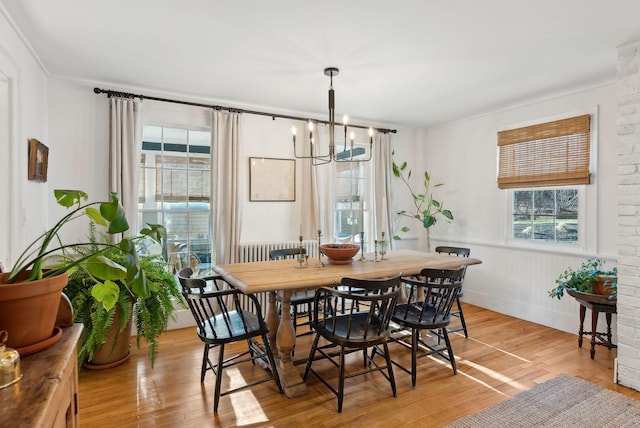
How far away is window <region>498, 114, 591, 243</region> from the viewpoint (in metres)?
3.75

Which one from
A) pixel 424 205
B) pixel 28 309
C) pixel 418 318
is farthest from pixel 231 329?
pixel 424 205

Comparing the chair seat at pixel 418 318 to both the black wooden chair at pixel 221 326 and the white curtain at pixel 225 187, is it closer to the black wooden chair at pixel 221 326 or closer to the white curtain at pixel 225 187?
the black wooden chair at pixel 221 326

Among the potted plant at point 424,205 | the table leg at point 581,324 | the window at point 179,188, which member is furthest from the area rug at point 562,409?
the window at point 179,188

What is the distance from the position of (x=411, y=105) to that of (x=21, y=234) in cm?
398

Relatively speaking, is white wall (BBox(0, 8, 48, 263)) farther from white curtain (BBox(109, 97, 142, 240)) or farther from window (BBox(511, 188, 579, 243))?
window (BBox(511, 188, 579, 243))

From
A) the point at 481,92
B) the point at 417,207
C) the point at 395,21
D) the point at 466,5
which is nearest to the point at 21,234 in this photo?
the point at 395,21

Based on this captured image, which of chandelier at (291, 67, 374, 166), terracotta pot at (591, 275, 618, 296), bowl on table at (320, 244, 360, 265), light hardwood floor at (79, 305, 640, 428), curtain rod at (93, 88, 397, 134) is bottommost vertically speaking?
light hardwood floor at (79, 305, 640, 428)

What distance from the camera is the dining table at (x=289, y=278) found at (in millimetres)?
2531

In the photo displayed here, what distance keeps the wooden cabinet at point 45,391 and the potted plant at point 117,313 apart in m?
1.39

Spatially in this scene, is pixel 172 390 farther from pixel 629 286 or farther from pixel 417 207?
pixel 417 207

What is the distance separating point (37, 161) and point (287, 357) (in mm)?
2531

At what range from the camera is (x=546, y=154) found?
4.02 meters

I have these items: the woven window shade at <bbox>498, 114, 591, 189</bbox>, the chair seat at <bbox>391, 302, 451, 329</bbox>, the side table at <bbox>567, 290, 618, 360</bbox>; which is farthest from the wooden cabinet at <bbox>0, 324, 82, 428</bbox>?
the woven window shade at <bbox>498, 114, 591, 189</bbox>

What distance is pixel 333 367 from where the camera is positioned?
120 inches
